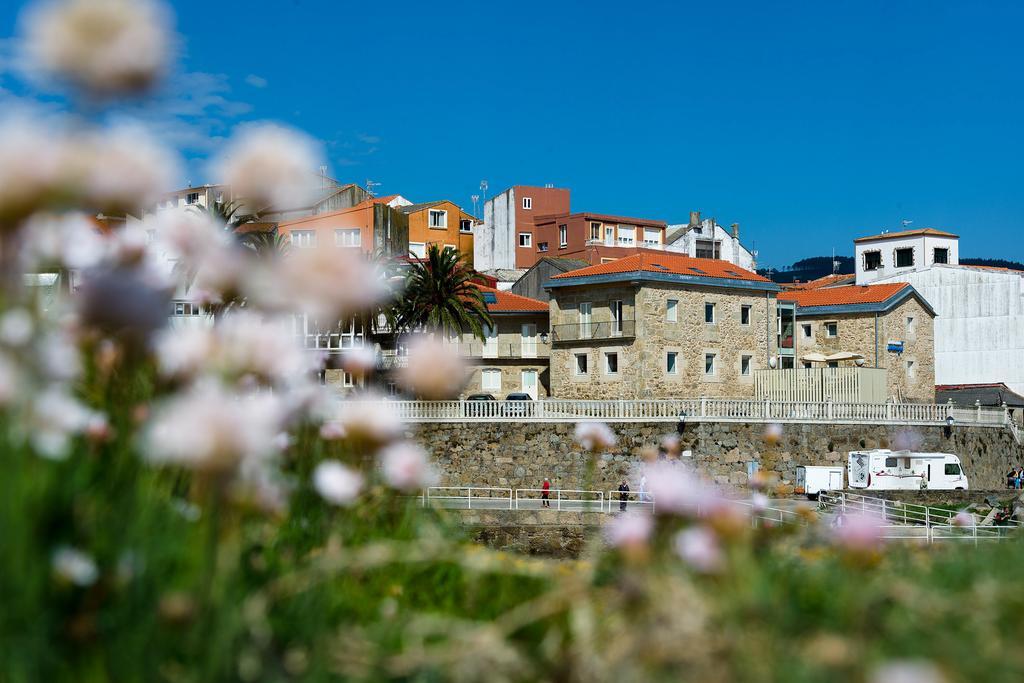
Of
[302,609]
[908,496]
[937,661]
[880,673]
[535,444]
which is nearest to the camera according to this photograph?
[880,673]

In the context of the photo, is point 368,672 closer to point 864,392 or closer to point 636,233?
point 864,392

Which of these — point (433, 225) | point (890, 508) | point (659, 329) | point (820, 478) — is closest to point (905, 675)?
point (890, 508)

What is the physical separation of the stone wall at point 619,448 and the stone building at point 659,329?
6.77 metres

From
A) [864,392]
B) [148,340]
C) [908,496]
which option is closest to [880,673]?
[148,340]

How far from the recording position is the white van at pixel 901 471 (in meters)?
34.8

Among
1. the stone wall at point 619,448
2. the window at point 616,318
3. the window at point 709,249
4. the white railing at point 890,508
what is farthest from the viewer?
the window at point 709,249

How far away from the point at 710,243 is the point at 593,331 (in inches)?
1397

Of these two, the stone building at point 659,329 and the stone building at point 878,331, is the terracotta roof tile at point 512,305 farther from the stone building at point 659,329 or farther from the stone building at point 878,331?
the stone building at point 878,331

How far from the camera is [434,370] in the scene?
258cm

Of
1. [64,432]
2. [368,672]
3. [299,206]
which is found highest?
[299,206]

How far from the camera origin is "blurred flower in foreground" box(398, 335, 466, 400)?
2.57 meters

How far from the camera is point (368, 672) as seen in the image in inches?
97.9

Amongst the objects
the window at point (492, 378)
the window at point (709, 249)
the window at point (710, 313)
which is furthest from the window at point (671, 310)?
the window at point (709, 249)

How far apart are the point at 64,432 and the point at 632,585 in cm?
134
